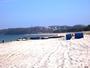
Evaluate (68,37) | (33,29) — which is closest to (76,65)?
(68,37)

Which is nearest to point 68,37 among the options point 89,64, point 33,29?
point 89,64

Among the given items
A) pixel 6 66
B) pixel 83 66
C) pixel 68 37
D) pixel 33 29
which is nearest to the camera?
pixel 83 66

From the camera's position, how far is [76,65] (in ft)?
40.9

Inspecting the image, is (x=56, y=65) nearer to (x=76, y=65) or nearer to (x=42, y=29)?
(x=76, y=65)

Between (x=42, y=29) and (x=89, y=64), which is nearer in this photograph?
(x=89, y=64)

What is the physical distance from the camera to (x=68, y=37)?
136 ft

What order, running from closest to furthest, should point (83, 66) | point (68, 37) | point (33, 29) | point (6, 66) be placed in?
point (83, 66), point (6, 66), point (68, 37), point (33, 29)

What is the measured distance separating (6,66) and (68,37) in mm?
29033

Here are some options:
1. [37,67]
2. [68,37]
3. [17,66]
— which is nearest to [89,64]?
[37,67]

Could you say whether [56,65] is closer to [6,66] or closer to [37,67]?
[37,67]

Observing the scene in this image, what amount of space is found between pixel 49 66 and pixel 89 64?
1933mm

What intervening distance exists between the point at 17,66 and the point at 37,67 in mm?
1111

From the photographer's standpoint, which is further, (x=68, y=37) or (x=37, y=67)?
(x=68, y=37)

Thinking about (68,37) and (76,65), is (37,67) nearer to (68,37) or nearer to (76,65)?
(76,65)
